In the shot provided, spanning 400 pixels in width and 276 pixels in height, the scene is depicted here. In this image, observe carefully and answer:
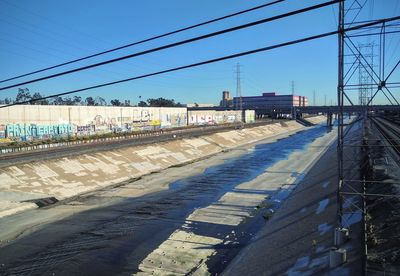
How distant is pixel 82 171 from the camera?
4378 cm

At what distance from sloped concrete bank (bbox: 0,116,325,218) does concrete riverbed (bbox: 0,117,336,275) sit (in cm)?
217

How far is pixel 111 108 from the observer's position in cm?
8081

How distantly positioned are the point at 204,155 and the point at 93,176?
30216mm

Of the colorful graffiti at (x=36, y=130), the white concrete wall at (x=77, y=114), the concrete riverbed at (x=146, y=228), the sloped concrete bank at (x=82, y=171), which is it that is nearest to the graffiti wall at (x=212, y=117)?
the white concrete wall at (x=77, y=114)

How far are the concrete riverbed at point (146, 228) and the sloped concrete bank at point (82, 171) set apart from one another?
2166mm

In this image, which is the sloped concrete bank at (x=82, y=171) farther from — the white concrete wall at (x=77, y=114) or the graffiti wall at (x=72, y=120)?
the white concrete wall at (x=77, y=114)

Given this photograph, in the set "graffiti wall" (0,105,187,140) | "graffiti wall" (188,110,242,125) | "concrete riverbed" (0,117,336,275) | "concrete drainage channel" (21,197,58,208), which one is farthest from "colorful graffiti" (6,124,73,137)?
"graffiti wall" (188,110,242,125)

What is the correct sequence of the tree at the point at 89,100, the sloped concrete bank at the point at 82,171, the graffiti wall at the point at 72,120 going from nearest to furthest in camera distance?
the sloped concrete bank at the point at 82,171 < the graffiti wall at the point at 72,120 < the tree at the point at 89,100

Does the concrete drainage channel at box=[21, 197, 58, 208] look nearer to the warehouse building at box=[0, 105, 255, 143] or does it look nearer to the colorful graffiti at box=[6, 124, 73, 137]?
the warehouse building at box=[0, 105, 255, 143]

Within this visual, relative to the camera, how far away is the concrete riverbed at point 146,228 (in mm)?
19453

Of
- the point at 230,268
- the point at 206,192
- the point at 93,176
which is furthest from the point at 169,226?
the point at 93,176

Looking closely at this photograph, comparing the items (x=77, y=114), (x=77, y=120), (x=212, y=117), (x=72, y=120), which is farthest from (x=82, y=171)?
(x=212, y=117)

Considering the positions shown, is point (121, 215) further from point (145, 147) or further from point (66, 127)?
point (66, 127)

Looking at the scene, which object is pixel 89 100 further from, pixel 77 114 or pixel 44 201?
pixel 44 201
